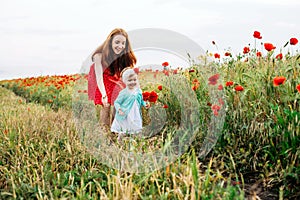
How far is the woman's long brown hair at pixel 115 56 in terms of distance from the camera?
4.61 m

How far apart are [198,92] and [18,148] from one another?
6.24ft

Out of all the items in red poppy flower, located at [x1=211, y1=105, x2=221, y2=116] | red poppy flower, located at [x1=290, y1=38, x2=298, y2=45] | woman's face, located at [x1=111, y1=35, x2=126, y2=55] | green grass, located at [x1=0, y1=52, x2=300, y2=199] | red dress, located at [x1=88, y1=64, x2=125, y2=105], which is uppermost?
woman's face, located at [x1=111, y1=35, x2=126, y2=55]

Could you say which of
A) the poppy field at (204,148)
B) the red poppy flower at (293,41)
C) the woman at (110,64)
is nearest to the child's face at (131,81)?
the poppy field at (204,148)

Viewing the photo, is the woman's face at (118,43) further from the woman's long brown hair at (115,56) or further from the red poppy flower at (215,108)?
the red poppy flower at (215,108)

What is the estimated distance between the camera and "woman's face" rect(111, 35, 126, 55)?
452 cm

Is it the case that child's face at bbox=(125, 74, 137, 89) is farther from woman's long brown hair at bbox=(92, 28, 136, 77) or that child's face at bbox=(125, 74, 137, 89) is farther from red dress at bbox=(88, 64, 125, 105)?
woman's long brown hair at bbox=(92, 28, 136, 77)

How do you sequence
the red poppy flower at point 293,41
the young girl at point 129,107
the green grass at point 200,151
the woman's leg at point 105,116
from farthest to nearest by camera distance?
the woman's leg at point 105,116 < the young girl at point 129,107 < the red poppy flower at point 293,41 < the green grass at point 200,151

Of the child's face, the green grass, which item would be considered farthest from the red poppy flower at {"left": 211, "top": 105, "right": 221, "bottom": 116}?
the child's face

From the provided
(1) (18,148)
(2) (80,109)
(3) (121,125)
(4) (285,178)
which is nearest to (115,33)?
(3) (121,125)

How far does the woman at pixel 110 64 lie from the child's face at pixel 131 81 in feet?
1.74

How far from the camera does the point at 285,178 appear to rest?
262 cm

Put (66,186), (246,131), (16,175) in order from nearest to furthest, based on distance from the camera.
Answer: (66,186), (16,175), (246,131)

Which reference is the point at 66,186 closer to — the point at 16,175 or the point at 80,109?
the point at 16,175

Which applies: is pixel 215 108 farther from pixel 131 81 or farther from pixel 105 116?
pixel 105 116
